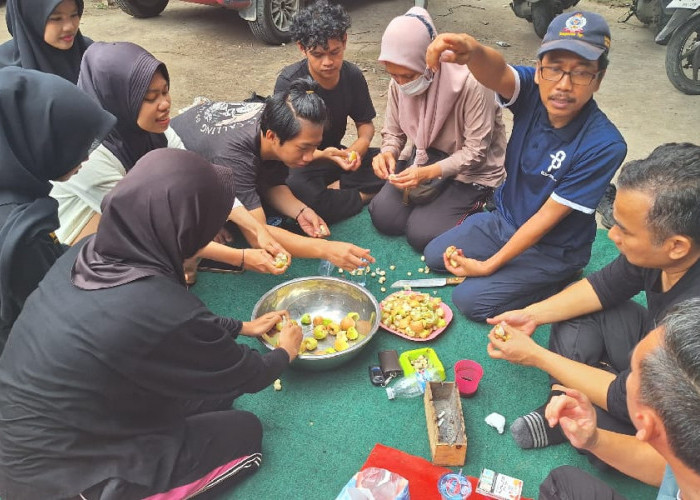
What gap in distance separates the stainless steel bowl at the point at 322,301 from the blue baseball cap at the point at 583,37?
1.58 meters

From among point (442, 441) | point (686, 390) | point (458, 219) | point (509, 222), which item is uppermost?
point (686, 390)

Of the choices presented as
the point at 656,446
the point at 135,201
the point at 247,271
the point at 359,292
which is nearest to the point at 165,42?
the point at 247,271

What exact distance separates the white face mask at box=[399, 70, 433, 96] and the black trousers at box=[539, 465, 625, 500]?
7.72ft

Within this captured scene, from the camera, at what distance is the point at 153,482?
197 cm

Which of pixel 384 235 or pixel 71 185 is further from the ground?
pixel 71 185

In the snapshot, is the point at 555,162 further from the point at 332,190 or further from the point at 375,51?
the point at 375,51

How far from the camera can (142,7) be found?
27.3 ft

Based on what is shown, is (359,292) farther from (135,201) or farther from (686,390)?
(686,390)

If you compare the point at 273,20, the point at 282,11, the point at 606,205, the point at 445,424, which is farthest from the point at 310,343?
the point at 282,11

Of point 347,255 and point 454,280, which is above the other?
point 347,255

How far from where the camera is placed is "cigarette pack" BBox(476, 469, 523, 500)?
216 centimetres

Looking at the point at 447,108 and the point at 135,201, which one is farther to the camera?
the point at 447,108

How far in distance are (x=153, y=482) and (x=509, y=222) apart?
2367 millimetres

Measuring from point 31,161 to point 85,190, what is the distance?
70 centimetres
